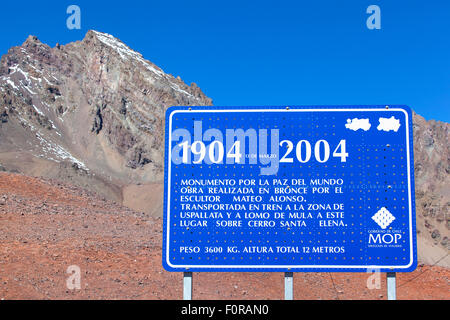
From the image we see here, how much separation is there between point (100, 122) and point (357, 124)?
78.6m

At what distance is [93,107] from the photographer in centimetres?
8150

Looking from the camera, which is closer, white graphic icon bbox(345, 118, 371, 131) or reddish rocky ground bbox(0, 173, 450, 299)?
white graphic icon bbox(345, 118, 371, 131)

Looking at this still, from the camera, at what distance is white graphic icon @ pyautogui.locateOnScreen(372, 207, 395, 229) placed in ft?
15.6

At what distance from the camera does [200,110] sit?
497cm

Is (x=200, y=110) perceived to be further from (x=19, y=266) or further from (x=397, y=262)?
(x=19, y=266)

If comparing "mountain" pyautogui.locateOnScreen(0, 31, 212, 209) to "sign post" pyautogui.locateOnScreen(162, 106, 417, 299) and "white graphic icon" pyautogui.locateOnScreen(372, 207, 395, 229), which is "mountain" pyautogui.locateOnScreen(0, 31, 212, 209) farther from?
"white graphic icon" pyautogui.locateOnScreen(372, 207, 395, 229)

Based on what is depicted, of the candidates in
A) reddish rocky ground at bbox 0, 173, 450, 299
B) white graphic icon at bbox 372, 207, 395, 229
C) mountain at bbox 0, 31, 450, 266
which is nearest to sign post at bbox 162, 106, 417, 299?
white graphic icon at bbox 372, 207, 395, 229

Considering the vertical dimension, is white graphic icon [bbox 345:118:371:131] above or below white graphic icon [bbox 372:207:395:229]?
above

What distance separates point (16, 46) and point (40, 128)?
2991 cm

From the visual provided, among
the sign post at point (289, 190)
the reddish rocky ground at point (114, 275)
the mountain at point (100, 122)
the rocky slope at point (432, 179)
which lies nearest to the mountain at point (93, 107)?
the mountain at point (100, 122)

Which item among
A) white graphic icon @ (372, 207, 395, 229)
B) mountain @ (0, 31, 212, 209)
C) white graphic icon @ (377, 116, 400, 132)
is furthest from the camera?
mountain @ (0, 31, 212, 209)

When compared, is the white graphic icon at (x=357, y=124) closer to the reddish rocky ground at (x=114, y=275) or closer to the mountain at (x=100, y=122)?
the reddish rocky ground at (x=114, y=275)

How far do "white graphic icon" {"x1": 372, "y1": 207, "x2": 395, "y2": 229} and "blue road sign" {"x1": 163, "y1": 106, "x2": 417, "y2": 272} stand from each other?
0.01m
